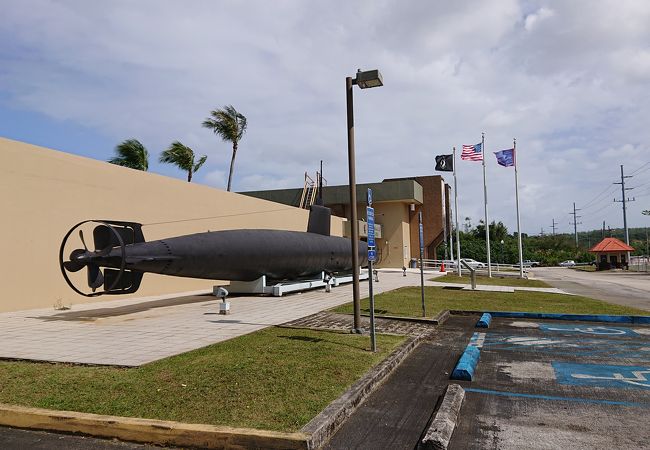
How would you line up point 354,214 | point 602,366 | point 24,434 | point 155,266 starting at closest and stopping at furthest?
point 24,434, point 602,366, point 354,214, point 155,266

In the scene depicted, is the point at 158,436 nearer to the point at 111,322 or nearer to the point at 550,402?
the point at 550,402

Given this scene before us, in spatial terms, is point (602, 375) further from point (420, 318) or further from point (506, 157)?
point (506, 157)

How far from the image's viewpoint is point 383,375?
665cm

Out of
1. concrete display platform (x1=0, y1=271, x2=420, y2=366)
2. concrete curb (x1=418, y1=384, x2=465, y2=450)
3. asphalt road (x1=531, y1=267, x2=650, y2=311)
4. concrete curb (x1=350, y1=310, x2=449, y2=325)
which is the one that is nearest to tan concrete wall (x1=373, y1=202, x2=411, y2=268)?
asphalt road (x1=531, y1=267, x2=650, y2=311)

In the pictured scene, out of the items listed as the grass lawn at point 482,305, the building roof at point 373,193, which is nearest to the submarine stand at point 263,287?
the grass lawn at point 482,305

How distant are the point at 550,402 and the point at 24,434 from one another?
19.8 ft

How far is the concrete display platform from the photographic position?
770cm

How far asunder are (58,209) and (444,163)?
80.1ft

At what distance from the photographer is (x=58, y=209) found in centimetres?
1453

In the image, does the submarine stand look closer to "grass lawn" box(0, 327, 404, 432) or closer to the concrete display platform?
the concrete display platform

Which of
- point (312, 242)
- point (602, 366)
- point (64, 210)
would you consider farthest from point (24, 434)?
point (312, 242)

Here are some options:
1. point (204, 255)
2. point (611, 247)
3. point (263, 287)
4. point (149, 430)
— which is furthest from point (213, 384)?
point (611, 247)

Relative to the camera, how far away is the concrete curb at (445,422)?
419cm

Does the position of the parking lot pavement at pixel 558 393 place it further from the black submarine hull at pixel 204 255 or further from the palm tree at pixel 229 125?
the palm tree at pixel 229 125
